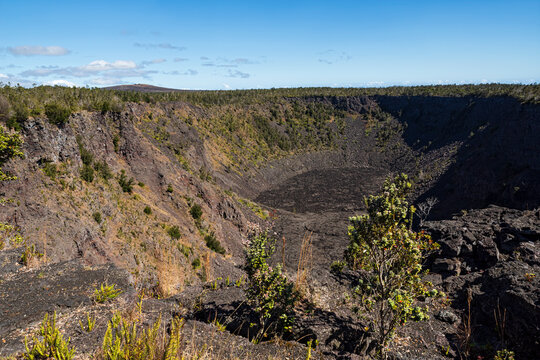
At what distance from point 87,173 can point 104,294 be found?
1401cm

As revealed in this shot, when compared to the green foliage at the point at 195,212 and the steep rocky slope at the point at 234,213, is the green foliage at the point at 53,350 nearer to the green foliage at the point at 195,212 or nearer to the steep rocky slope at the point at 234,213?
the steep rocky slope at the point at 234,213

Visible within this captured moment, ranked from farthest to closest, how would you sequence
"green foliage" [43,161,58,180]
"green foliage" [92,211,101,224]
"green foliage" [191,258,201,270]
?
"green foliage" [191,258,201,270]
"green foliage" [92,211,101,224]
"green foliage" [43,161,58,180]

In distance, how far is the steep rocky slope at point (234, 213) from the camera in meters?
9.51

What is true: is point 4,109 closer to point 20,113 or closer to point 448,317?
point 20,113

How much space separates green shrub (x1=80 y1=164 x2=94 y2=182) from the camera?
18938mm

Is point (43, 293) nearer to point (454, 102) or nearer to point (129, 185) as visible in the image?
point (129, 185)

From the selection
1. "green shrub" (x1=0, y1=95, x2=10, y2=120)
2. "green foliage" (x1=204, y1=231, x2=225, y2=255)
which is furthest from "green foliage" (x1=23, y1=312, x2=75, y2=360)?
"green foliage" (x1=204, y1=231, x2=225, y2=255)

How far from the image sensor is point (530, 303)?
965 cm

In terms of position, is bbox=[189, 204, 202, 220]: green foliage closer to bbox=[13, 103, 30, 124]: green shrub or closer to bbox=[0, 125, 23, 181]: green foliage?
bbox=[13, 103, 30, 124]: green shrub

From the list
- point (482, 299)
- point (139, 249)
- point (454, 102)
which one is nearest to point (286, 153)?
point (454, 102)

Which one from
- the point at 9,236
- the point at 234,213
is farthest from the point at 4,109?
the point at 234,213

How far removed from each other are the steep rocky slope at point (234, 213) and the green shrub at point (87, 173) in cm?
27

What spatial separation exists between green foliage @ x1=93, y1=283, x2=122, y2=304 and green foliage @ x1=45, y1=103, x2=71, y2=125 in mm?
14492

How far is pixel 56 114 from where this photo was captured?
1777cm
